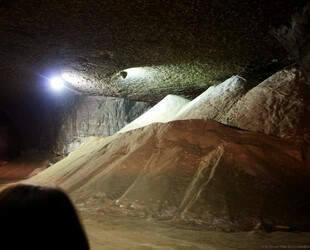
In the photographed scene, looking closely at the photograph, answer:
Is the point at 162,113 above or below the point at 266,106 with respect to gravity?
below

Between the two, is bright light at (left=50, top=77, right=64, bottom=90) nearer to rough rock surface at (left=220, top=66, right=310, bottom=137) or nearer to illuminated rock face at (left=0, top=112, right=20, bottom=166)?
rough rock surface at (left=220, top=66, right=310, bottom=137)

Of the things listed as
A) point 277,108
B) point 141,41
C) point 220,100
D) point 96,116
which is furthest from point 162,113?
point 277,108

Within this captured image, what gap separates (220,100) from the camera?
6.55 meters

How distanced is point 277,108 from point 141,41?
307 centimetres

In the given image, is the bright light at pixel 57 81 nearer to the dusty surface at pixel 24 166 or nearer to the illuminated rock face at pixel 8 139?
the dusty surface at pixel 24 166

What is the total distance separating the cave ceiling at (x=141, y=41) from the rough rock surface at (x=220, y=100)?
1.47 feet

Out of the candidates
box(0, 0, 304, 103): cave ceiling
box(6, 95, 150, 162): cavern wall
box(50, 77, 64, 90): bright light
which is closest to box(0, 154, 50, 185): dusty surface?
box(6, 95, 150, 162): cavern wall

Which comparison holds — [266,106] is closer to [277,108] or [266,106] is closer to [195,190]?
[277,108]

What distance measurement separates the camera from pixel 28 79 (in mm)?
Answer: 8242

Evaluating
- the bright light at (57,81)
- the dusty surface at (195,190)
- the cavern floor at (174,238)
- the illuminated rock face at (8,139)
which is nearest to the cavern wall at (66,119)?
the illuminated rock face at (8,139)

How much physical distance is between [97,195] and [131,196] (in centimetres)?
68

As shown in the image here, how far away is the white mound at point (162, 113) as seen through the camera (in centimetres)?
827

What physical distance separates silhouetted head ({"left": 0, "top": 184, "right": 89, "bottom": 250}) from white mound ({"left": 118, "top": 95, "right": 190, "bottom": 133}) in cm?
721

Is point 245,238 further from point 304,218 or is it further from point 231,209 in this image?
point 304,218
